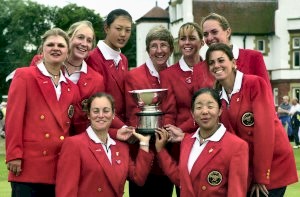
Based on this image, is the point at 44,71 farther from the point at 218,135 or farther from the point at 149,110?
the point at 218,135

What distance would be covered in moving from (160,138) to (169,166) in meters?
0.29

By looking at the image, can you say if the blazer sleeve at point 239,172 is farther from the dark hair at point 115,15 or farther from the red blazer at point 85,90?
the dark hair at point 115,15

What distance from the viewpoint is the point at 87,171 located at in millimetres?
6395

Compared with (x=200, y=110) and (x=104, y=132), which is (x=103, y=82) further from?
(x=200, y=110)

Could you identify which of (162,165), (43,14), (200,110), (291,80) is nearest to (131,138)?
(162,165)

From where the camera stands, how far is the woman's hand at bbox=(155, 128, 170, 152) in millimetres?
6676

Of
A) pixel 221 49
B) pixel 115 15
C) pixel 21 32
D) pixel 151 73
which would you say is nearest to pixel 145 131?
pixel 151 73

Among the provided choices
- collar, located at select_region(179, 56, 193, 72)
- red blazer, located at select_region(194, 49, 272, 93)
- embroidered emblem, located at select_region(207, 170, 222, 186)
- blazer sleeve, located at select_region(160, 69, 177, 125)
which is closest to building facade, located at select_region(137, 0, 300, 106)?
collar, located at select_region(179, 56, 193, 72)

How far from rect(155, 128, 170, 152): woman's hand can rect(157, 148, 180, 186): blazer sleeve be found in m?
0.07

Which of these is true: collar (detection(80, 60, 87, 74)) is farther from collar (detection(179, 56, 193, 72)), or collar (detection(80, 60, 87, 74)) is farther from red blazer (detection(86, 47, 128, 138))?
collar (detection(179, 56, 193, 72))

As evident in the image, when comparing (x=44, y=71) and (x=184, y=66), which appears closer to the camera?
(x=44, y=71)

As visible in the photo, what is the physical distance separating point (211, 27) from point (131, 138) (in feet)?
4.42

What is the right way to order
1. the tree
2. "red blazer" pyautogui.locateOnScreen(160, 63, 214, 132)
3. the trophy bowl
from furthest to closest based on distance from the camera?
the tree → "red blazer" pyautogui.locateOnScreen(160, 63, 214, 132) → the trophy bowl

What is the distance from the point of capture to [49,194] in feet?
21.6
